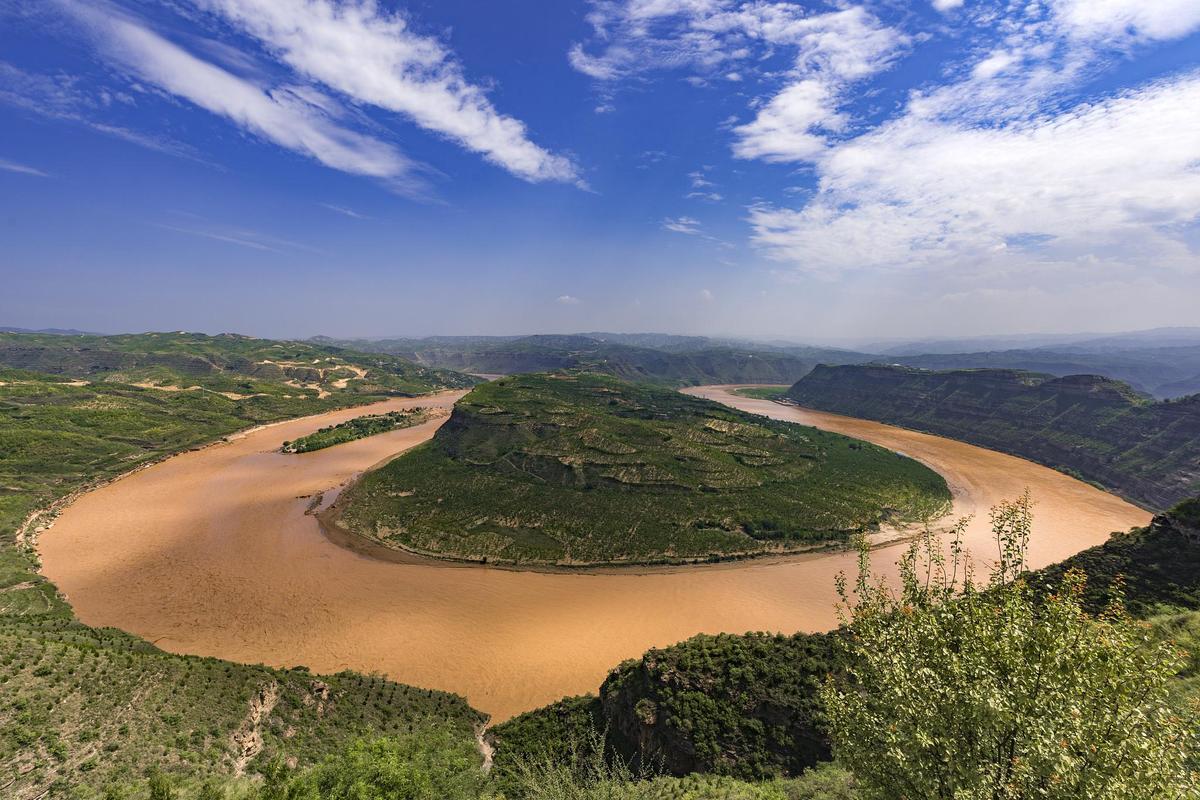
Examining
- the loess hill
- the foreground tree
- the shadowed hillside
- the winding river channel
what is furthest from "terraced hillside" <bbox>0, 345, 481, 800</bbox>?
the loess hill

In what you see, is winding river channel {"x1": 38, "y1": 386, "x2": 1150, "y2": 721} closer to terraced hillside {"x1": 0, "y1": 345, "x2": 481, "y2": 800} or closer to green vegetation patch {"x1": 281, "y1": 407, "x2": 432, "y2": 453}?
terraced hillside {"x1": 0, "y1": 345, "x2": 481, "y2": 800}

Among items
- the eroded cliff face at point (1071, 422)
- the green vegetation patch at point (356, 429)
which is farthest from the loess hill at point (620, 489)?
the eroded cliff face at point (1071, 422)

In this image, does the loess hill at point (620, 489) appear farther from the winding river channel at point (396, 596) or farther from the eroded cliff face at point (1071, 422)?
the eroded cliff face at point (1071, 422)

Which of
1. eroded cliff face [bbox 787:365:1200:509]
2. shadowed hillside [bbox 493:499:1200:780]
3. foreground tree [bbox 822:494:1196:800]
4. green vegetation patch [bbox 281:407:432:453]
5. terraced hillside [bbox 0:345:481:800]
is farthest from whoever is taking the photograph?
green vegetation patch [bbox 281:407:432:453]

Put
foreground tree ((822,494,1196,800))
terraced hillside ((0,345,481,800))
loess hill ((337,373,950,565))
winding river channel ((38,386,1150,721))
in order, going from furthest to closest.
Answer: loess hill ((337,373,950,565)), winding river channel ((38,386,1150,721)), terraced hillside ((0,345,481,800)), foreground tree ((822,494,1196,800))

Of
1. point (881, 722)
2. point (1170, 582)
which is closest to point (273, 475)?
point (881, 722)

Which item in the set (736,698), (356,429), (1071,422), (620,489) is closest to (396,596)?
(620,489)
